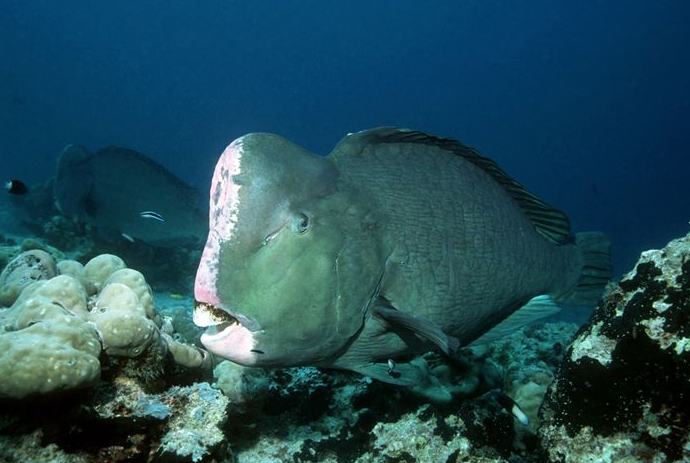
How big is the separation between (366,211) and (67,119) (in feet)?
316

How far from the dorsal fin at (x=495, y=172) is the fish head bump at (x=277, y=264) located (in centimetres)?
56

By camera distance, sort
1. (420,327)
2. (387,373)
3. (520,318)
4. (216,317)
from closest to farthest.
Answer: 1. (216,317)
2. (420,327)
3. (387,373)
4. (520,318)

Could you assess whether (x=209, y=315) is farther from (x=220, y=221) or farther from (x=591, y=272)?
(x=591, y=272)

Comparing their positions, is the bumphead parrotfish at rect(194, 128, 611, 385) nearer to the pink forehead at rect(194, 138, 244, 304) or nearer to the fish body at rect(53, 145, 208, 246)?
the pink forehead at rect(194, 138, 244, 304)

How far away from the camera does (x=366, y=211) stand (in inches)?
90.1

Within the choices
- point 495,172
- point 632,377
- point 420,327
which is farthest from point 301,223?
point 632,377

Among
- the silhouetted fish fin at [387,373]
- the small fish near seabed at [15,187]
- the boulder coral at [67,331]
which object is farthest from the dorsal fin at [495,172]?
the small fish near seabed at [15,187]

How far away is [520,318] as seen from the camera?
300cm

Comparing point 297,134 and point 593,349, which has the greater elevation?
point 297,134

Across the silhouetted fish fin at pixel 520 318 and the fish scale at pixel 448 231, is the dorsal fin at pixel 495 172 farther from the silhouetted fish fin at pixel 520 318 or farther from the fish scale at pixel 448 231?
the silhouetted fish fin at pixel 520 318

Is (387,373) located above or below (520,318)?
below

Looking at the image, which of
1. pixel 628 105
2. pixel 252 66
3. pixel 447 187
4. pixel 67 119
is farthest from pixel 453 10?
pixel 447 187

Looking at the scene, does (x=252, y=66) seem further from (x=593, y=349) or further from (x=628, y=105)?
(x=593, y=349)

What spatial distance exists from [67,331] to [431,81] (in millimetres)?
139341
